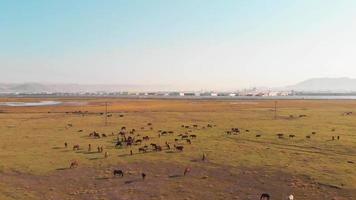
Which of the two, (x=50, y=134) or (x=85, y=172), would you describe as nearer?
(x=85, y=172)

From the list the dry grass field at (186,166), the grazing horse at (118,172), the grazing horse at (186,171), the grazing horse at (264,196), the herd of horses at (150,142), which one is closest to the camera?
the grazing horse at (264,196)

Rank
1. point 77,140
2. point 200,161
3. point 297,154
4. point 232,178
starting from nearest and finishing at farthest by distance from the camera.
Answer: point 232,178
point 200,161
point 297,154
point 77,140

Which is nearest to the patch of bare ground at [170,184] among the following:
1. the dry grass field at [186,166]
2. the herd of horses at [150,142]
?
the dry grass field at [186,166]

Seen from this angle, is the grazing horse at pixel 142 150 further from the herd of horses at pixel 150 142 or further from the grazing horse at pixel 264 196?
the grazing horse at pixel 264 196

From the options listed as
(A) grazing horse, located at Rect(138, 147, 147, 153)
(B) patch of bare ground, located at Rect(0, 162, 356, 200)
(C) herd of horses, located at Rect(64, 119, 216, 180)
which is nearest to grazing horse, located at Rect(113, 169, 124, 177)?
(C) herd of horses, located at Rect(64, 119, 216, 180)

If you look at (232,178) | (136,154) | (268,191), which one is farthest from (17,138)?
(268,191)

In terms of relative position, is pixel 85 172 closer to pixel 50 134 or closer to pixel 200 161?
pixel 200 161

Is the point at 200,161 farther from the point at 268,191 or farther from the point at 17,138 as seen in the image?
the point at 17,138

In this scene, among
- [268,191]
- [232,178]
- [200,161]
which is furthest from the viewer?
[200,161]
